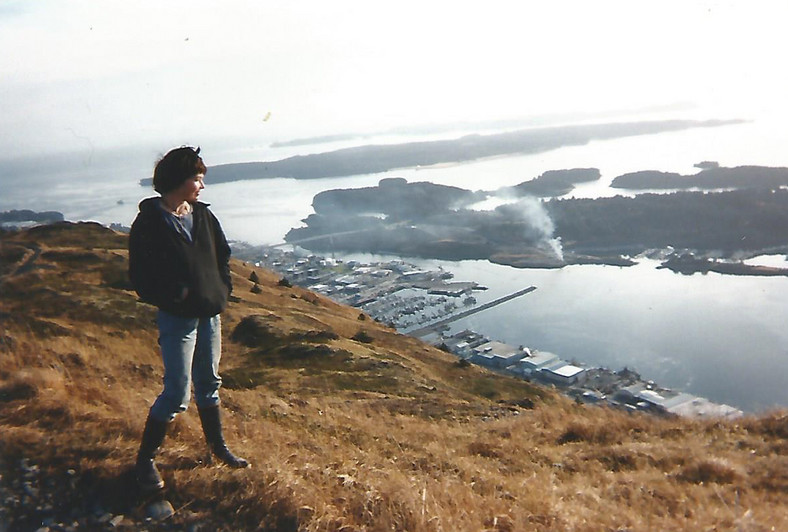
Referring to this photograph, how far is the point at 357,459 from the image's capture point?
16.7 feet

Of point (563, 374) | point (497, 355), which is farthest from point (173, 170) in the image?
point (497, 355)

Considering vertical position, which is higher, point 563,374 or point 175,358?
point 175,358

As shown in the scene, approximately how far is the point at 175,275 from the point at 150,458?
1247 mm

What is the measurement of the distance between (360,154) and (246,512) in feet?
382

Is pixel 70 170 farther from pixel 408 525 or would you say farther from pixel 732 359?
pixel 408 525

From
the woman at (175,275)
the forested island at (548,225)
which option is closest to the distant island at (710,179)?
the forested island at (548,225)

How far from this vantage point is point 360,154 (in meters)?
118

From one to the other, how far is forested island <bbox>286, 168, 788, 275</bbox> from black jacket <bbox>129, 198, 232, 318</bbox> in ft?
160

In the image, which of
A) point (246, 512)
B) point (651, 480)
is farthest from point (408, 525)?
point (651, 480)

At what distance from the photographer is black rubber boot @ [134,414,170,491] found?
3.80 meters

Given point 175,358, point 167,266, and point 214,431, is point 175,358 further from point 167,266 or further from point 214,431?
point 214,431

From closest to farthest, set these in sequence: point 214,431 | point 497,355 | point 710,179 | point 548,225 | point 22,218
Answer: point 214,431
point 497,355
point 22,218
point 710,179
point 548,225

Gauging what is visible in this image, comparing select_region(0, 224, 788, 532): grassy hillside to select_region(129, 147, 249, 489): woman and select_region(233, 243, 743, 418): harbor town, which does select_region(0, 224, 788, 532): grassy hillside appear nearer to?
select_region(129, 147, 249, 489): woman

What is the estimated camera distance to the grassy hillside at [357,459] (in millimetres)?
3739
